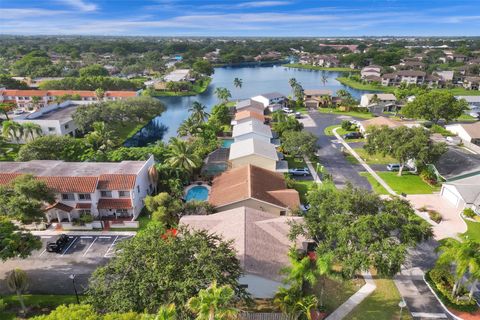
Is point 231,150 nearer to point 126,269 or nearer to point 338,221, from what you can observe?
point 338,221

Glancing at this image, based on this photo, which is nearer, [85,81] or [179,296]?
[179,296]

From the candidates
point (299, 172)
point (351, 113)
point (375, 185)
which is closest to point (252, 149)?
point (299, 172)

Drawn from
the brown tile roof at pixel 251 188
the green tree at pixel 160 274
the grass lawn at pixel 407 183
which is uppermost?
the green tree at pixel 160 274

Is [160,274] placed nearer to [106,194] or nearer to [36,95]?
[106,194]

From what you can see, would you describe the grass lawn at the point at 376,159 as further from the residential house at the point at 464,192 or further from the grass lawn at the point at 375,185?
the residential house at the point at 464,192

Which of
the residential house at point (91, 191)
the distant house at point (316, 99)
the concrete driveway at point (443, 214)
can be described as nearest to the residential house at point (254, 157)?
the residential house at point (91, 191)

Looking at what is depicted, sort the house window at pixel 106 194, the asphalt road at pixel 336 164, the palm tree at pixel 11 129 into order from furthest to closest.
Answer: the palm tree at pixel 11 129
the asphalt road at pixel 336 164
the house window at pixel 106 194

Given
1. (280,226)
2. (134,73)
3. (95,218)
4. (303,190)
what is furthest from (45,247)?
(134,73)
